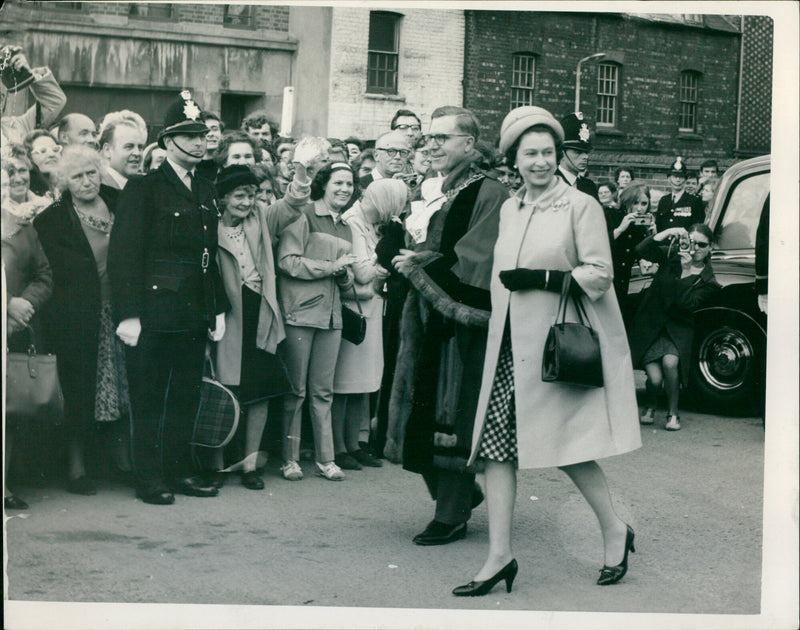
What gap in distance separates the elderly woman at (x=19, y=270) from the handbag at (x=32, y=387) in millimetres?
46

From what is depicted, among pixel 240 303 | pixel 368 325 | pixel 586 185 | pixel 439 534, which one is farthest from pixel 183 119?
pixel 439 534

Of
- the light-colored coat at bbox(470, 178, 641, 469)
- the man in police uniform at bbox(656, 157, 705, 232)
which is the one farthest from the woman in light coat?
the man in police uniform at bbox(656, 157, 705, 232)

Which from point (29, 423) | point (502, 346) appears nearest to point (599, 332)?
point (502, 346)

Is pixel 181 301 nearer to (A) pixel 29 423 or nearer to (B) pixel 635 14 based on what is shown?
(A) pixel 29 423

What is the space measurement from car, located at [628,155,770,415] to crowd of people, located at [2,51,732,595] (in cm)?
74

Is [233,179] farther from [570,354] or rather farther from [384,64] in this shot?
[570,354]

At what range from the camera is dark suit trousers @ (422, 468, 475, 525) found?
618cm

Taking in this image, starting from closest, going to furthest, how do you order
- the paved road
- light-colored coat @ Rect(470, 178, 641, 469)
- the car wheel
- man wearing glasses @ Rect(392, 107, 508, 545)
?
light-colored coat @ Rect(470, 178, 641, 469), the paved road, man wearing glasses @ Rect(392, 107, 508, 545), the car wheel

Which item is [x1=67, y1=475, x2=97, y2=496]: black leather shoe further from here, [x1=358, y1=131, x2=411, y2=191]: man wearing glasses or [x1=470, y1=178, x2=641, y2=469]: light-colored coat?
[x1=358, y1=131, x2=411, y2=191]: man wearing glasses

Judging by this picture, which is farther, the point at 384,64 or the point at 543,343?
the point at 384,64

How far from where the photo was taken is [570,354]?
5320 mm

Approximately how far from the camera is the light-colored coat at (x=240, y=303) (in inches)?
268

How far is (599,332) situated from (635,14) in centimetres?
159

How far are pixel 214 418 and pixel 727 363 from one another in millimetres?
4067
